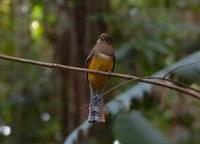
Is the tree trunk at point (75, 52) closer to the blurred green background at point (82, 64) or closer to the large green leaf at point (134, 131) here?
the blurred green background at point (82, 64)

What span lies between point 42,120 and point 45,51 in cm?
110

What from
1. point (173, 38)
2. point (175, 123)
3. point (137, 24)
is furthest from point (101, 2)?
point (175, 123)

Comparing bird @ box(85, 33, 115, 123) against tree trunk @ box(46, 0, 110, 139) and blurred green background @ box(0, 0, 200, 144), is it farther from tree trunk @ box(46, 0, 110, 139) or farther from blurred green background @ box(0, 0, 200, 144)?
tree trunk @ box(46, 0, 110, 139)

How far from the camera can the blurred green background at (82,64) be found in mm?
3883

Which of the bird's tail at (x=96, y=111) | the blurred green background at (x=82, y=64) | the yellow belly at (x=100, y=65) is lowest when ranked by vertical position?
the bird's tail at (x=96, y=111)

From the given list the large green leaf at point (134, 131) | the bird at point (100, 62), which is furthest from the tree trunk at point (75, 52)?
the bird at point (100, 62)

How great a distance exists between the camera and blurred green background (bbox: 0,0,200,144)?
388cm

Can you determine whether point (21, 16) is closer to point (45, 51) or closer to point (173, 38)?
point (45, 51)

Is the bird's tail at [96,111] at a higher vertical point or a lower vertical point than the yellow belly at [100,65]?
lower

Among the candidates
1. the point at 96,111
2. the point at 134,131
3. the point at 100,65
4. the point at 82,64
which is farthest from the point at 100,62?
the point at 82,64

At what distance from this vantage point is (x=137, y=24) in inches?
197

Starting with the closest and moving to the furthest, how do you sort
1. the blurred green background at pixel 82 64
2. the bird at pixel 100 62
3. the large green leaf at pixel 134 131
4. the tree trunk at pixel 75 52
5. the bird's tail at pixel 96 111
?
the bird's tail at pixel 96 111 < the bird at pixel 100 62 < the large green leaf at pixel 134 131 < the blurred green background at pixel 82 64 < the tree trunk at pixel 75 52

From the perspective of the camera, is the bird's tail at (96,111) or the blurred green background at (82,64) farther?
the blurred green background at (82,64)

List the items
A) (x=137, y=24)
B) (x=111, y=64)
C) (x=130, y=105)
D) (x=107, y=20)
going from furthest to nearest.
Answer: (x=137, y=24), (x=107, y=20), (x=130, y=105), (x=111, y=64)
